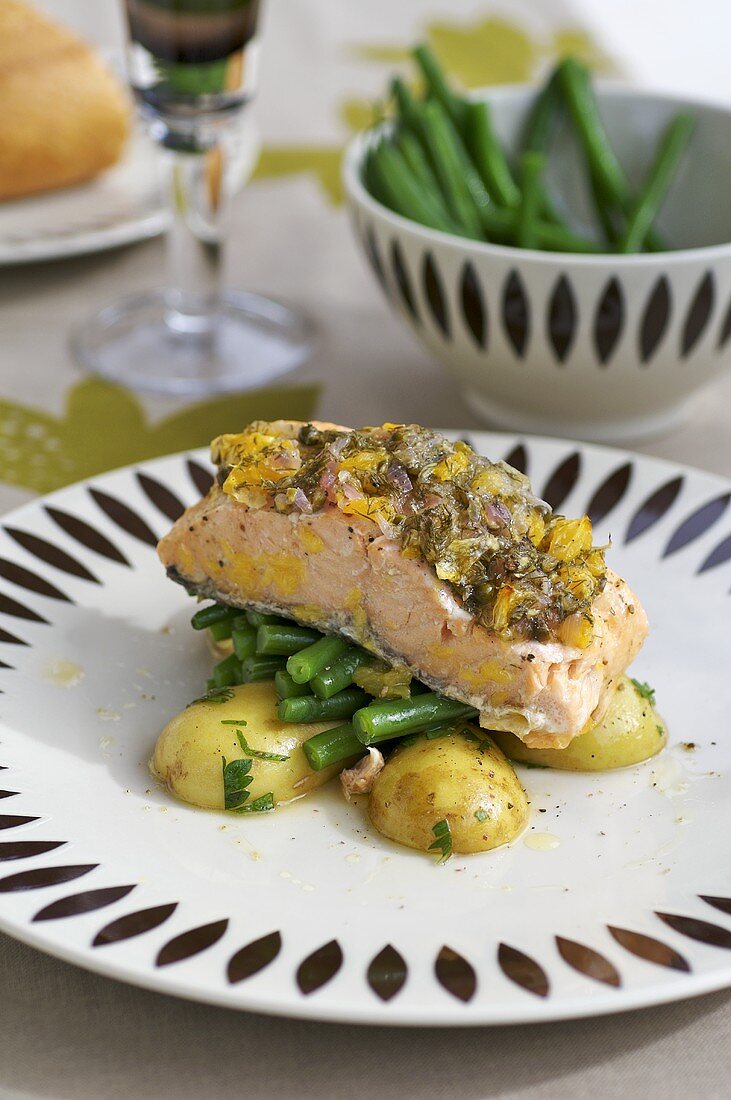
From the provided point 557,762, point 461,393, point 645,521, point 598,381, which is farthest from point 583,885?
point 461,393

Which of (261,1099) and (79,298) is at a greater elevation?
(261,1099)

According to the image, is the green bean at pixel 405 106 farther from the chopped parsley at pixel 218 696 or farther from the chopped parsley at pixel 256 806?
the chopped parsley at pixel 256 806

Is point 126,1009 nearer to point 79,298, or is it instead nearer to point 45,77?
point 79,298

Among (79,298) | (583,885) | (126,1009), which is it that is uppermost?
(583,885)

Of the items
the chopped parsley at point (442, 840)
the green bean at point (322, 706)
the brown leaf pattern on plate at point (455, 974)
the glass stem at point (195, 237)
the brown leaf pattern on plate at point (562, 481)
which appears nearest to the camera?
the brown leaf pattern on plate at point (455, 974)

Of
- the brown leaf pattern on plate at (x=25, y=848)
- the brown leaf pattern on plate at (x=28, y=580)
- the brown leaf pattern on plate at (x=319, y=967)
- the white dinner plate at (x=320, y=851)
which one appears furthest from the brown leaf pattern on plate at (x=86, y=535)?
the brown leaf pattern on plate at (x=319, y=967)

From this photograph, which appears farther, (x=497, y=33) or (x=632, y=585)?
(x=497, y=33)

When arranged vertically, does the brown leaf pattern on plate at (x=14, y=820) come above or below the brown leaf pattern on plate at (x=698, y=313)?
below
